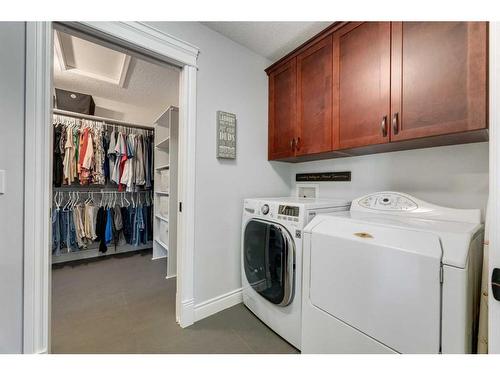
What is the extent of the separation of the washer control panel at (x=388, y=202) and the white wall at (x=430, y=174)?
0.43 feet

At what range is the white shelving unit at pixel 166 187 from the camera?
7.93ft

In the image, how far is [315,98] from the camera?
5.27 feet

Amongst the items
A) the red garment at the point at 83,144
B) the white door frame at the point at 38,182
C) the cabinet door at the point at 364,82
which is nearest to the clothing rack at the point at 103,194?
the red garment at the point at 83,144

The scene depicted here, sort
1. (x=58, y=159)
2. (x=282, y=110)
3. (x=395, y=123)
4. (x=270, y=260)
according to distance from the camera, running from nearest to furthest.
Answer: (x=395, y=123) → (x=270, y=260) → (x=282, y=110) → (x=58, y=159)

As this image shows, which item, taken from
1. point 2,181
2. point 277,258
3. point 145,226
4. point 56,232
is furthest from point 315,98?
point 56,232

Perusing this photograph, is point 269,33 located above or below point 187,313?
above

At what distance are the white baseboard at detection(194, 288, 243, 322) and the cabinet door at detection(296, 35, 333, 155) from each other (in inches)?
53.2

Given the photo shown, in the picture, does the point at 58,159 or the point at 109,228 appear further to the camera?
the point at 109,228

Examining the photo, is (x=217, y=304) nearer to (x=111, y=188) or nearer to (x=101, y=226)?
(x=101, y=226)

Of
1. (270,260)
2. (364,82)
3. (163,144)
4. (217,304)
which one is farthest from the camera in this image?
(163,144)

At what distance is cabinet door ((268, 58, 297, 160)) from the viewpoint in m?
1.78

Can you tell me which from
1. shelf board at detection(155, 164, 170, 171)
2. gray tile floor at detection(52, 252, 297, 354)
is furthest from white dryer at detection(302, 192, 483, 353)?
shelf board at detection(155, 164, 170, 171)

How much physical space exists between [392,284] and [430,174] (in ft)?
2.99

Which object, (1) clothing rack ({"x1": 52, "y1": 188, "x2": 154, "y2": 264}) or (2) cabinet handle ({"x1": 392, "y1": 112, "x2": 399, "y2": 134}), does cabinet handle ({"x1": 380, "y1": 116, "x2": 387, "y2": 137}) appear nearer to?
(2) cabinet handle ({"x1": 392, "y1": 112, "x2": 399, "y2": 134})
